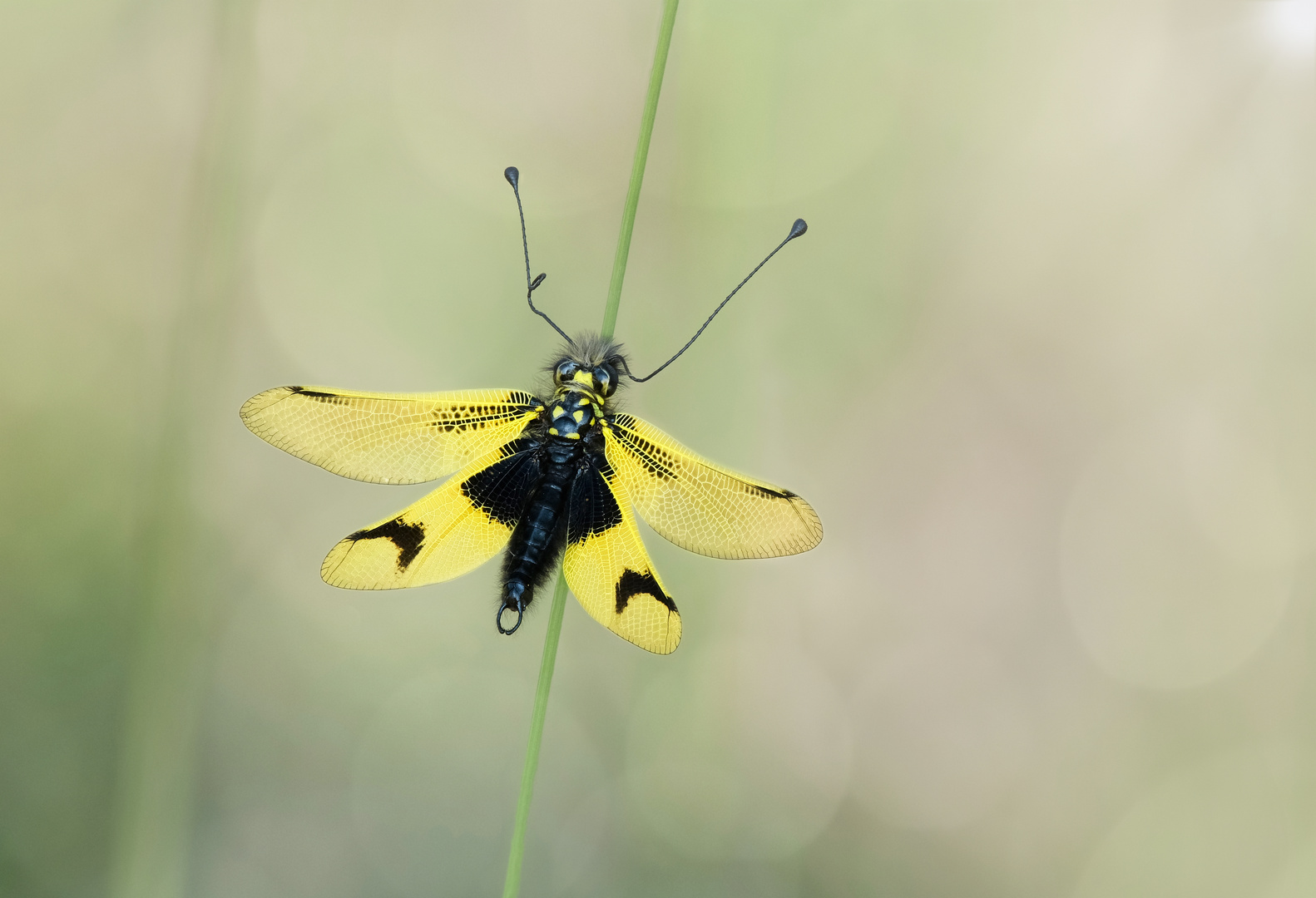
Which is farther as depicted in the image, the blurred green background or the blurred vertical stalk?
the blurred green background

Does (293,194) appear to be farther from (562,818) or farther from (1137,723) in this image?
(1137,723)

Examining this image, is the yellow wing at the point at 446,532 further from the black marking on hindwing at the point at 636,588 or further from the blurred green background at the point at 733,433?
the blurred green background at the point at 733,433

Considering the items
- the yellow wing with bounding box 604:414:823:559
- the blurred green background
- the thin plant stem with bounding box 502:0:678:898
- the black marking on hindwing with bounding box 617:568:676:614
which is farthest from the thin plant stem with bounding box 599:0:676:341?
the blurred green background

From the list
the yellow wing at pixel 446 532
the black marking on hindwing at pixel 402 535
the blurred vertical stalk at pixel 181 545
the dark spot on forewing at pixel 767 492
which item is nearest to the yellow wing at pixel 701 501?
the dark spot on forewing at pixel 767 492

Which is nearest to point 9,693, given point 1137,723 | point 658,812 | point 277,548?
point 277,548

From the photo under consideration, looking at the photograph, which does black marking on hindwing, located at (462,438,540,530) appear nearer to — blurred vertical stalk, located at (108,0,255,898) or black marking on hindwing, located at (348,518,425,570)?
black marking on hindwing, located at (348,518,425,570)

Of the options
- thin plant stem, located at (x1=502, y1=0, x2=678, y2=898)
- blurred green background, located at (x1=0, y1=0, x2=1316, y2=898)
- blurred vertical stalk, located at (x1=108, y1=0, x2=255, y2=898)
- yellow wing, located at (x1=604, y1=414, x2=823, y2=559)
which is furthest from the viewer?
blurred green background, located at (x1=0, y1=0, x2=1316, y2=898)
